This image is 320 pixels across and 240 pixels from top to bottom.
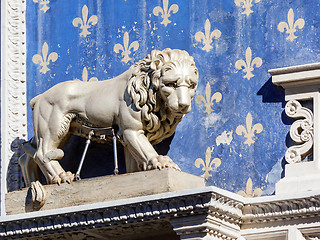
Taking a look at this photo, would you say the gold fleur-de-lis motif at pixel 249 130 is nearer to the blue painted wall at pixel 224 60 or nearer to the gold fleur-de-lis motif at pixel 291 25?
the blue painted wall at pixel 224 60

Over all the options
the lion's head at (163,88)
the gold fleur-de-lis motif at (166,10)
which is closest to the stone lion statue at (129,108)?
the lion's head at (163,88)

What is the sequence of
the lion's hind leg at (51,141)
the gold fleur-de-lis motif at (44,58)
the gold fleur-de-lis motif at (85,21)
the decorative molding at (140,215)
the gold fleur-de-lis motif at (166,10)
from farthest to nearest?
the gold fleur-de-lis motif at (44,58), the gold fleur-de-lis motif at (85,21), the gold fleur-de-lis motif at (166,10), the lion's hind leg at (51,141), the decorative molding at (140,215)

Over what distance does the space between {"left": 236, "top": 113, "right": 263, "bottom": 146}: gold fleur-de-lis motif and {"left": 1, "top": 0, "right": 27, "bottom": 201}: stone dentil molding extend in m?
1.56

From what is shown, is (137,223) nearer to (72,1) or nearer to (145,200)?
(145,200)

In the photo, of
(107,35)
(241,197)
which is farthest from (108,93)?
(241,197)

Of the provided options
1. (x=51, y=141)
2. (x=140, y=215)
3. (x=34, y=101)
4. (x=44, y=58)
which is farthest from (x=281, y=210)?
(x=44, y=58)

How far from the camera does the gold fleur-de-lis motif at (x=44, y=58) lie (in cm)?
820

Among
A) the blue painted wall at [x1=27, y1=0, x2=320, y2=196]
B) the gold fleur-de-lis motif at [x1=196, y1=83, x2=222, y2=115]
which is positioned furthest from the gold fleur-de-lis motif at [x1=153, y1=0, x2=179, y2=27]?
the gold fleur-de-lis motif at [x1=196, y1=83, x2=222, y2=115]

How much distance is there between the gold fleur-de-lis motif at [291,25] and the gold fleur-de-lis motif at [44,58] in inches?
62.3

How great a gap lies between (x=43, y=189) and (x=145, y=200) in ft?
2.65

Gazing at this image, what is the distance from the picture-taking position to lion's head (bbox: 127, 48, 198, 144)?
732 centimetres

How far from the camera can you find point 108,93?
7.61 m

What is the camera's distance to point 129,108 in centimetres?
744

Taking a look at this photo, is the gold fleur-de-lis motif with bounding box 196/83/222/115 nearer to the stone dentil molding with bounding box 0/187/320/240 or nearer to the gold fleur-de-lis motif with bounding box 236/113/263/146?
the gold fleur-de-lis motif with bounding box 236/113/263/146
